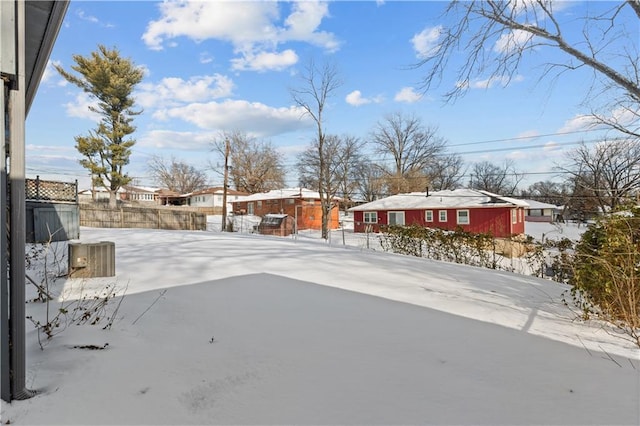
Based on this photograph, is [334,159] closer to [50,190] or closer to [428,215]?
[428,215]

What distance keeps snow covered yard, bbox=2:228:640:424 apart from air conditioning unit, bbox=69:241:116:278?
8.3 inches

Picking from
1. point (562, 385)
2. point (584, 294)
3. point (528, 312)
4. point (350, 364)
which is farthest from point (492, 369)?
point (584, 294)

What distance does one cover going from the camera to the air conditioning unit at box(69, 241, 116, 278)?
4.68 meters

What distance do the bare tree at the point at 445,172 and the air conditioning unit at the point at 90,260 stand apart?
40.4 meters

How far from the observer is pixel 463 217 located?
23375 millimetres

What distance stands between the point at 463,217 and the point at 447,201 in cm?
182

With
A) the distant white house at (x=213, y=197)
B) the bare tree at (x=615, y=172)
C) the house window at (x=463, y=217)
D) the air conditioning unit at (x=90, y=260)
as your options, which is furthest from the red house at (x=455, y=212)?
the distant white house at (x=213, y=197)

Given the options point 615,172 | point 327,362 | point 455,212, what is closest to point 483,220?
point 455,212

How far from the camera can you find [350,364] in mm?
2506

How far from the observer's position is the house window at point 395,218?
25581 mm

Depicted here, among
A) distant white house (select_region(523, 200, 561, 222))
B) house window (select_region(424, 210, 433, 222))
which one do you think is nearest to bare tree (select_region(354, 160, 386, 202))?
house window (select_region(424, 210, 433, 222))

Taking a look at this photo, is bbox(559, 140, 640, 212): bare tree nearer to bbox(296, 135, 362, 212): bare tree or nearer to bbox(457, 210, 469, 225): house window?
bbox(457, 210, 469, 225): house window

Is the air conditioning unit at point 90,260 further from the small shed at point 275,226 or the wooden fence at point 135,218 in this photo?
the wooden fence at point 135,218

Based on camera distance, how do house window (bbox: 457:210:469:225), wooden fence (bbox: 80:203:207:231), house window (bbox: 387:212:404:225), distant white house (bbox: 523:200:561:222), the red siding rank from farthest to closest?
distant white house (bbox: 523:200:561:222)
house window (bbox: 387:212:404:225)
house window (bbox: 457:210:469:225)
the red siding
wooden fence (bbox: 80:203:207:231)
